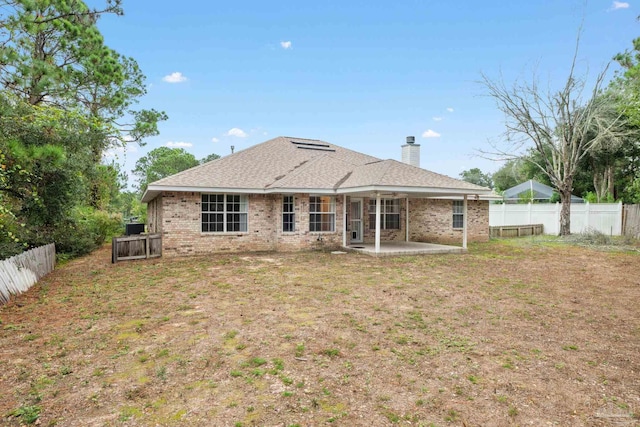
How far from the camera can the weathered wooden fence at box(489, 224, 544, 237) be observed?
20734 mm

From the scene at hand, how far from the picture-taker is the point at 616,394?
3547 millimetres

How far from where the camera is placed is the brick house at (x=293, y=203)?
1318 centimetres

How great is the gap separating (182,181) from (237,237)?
3.00 meters

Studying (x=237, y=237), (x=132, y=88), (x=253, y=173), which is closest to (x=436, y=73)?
(x=253, y=173)

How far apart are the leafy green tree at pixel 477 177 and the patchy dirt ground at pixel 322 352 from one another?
85315 millimetres

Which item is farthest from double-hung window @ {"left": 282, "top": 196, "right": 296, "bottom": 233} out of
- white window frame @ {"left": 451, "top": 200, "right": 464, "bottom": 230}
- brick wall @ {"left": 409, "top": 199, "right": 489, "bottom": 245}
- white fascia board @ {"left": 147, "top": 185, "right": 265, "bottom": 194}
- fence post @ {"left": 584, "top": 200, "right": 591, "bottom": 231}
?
fence post @ {"left": 584, "top": 200, "right": 591, "bottom": 231}

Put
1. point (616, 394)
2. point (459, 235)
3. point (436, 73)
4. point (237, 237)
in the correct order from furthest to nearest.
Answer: point (436, 73)
point (459, 235)
point (237, 237)
point (616, 394)

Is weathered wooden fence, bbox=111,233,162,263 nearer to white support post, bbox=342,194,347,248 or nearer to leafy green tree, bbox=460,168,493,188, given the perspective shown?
white support post, bbox=342,194,347,248

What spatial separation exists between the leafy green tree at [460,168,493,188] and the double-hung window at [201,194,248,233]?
83.1 m

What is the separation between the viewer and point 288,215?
Answer: 14492 millimetres

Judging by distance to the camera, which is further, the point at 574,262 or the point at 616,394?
the point at 574,262

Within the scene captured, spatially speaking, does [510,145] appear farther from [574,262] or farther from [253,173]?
[253,173]

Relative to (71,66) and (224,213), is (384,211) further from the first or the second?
(71,66)

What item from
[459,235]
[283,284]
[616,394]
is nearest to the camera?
[616,394]
